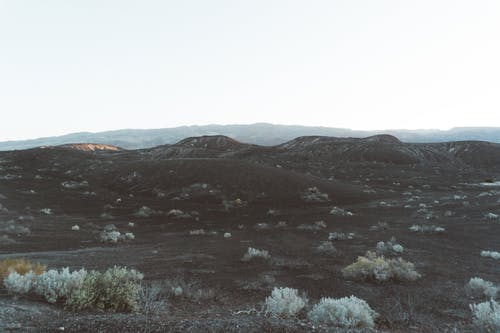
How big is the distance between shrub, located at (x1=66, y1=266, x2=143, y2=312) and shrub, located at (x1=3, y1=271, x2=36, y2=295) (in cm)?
88

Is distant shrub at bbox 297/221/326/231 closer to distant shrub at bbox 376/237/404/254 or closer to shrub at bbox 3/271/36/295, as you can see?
distant shrub at bbox 376/237/404/254

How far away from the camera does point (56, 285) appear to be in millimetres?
5855

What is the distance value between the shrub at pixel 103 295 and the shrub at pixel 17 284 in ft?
2.90

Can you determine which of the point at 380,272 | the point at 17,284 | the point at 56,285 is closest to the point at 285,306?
the point at 56,285

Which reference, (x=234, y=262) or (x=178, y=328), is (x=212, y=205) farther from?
(x=178, y=328)

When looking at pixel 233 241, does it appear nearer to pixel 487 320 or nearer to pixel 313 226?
pixel 313 226

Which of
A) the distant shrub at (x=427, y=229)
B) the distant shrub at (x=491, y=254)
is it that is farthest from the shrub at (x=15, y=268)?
the distant shrub at (x=427, y=229)

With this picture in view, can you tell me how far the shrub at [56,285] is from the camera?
573cm

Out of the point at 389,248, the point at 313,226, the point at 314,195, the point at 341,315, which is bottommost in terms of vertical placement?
the point at 314,195

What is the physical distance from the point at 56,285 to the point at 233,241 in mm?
9956

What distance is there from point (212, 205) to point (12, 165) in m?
40.8

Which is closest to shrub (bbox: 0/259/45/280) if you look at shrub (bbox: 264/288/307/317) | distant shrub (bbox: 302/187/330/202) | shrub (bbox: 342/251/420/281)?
shrub (bbox: 264/288/307/317)

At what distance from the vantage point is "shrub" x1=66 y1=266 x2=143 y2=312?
219 inches

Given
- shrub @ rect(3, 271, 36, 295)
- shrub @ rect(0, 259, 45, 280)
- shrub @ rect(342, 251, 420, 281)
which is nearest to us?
shrub @ rect(3, 271, 36, 295)
